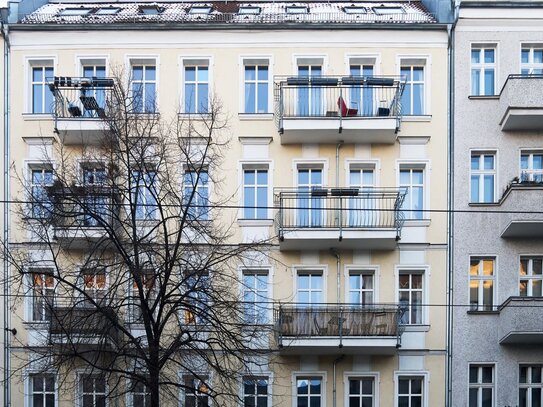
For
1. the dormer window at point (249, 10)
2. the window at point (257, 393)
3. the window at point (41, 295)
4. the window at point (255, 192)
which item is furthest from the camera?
the dormer window at point (249, 10)

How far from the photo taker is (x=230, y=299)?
18.6 meters

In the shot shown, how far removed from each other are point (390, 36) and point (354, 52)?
104 cm

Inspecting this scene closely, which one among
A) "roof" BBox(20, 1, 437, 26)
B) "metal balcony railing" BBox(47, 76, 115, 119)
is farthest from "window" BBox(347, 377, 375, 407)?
"metal balcony railing" BBox(47, 76, 115, 119)

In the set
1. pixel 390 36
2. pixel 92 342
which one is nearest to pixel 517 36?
pixel 390 36

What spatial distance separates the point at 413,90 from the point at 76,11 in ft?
33.5

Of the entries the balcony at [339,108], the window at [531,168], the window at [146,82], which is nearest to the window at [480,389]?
the window at [531,168]

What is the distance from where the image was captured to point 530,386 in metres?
20.2

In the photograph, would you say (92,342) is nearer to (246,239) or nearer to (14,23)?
(246,239)

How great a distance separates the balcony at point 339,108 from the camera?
65.6 feet

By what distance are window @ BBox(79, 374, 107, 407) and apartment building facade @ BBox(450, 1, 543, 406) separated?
29.4 feet

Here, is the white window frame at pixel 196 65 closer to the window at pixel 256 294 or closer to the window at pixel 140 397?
the window at pixel 256 294

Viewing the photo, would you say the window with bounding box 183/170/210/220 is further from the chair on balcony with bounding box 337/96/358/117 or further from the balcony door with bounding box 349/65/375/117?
the balcony door with bounding box 349/65/375/117

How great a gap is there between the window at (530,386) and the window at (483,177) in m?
4.50

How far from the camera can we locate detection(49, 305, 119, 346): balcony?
16.6 meters
